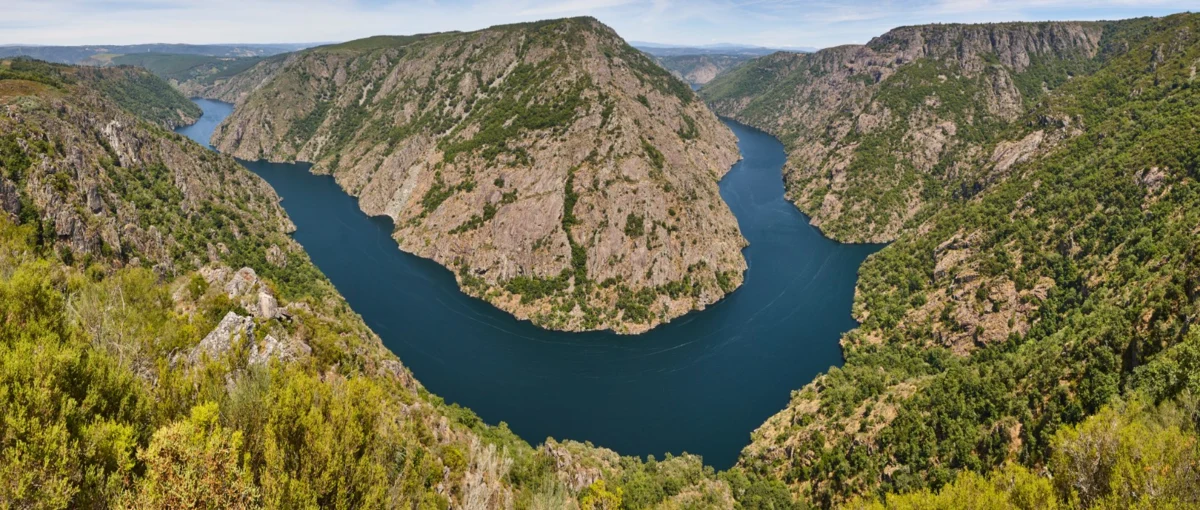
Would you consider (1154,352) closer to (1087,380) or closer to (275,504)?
(1087,380)

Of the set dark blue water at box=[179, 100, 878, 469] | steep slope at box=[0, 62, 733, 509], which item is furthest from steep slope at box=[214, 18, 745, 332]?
steep slope at box=[0, 62, 733, 509]

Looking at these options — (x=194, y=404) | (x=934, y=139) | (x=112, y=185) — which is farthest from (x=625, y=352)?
(x=934, y=139)

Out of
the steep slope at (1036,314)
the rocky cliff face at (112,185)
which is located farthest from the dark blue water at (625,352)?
the rocky cliff face at (112,185)

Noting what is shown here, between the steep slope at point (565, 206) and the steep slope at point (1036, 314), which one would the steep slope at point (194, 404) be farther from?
the steep slope at point (565, 206)

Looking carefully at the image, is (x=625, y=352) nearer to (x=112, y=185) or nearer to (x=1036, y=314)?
(x=1036, y=314)

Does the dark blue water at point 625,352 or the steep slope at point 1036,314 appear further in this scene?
the dark blue water at point 625,352

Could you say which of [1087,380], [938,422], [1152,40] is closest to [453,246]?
[938,422]

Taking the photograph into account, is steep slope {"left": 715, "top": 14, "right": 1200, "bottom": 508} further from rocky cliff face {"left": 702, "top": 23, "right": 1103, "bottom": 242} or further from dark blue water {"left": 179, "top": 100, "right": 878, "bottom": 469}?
rocky cliff face {"left": 702, "top": 23, "right": 1103, "bottom": 242}
